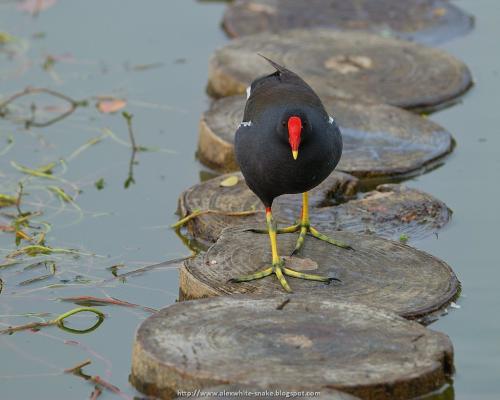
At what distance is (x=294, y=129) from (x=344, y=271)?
0.63 m

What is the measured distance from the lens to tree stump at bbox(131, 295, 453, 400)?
3.38 metres

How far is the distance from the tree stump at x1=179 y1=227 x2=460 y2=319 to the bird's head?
1.67 feet

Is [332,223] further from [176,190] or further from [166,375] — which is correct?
[166,375]

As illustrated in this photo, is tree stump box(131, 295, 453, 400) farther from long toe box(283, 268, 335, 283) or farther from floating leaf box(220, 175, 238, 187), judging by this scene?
floating leaf box(220, 175, 238, 187)

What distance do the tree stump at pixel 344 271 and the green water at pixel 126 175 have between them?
15 cm

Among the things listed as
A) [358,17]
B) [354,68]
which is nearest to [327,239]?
[354,68]

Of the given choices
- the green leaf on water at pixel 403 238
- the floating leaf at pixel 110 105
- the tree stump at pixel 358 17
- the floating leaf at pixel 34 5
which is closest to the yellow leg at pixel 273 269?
the green leaf on water at pixel 403 238

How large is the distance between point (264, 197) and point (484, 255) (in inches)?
43.1

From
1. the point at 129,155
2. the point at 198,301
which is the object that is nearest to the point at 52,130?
the point at 129,155

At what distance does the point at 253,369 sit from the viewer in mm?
3416

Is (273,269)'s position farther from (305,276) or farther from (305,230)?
(305,230)

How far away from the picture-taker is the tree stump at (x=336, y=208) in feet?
16.2

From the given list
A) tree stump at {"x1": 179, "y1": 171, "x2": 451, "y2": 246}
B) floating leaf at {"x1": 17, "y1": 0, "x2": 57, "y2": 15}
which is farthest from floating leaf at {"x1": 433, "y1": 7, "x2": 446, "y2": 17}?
tree stump at {"x1": 179, "y1": 171, "x2": 451, "y2": 246}

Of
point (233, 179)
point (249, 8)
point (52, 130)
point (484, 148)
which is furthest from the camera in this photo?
point (249, 8)
